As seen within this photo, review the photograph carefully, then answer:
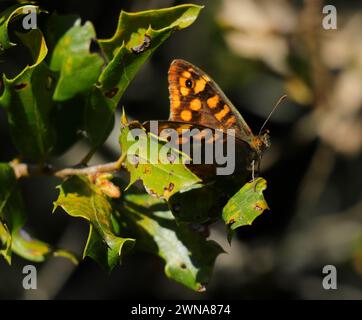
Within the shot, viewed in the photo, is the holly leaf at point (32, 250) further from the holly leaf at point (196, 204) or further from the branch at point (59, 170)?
the holly leaf at point (196, 204)

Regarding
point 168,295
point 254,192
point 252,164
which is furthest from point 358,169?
point 254,192

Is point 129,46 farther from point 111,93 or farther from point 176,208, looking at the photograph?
point 176,208

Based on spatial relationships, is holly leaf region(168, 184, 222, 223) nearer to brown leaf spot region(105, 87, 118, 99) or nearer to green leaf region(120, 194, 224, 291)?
green leaf region(120, 194, 224, 291)

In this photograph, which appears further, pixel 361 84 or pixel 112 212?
pixel 361 84

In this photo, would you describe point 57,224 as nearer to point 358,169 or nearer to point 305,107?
point 305,107

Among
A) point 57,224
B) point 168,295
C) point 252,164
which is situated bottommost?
point 168,295

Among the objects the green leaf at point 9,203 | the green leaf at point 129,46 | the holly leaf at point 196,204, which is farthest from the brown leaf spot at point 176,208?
the green leaf at point 9,203
